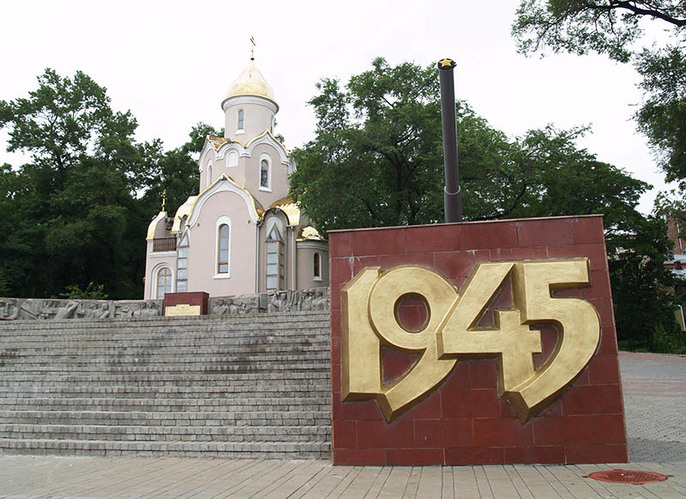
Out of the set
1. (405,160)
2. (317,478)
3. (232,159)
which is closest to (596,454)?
(317,478)

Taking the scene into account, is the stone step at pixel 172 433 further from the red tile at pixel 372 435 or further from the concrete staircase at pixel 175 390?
the red tile at pixel 372 435

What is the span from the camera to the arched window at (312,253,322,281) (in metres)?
31.8

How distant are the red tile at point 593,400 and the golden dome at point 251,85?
3130 centimetres

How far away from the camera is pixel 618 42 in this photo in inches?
805

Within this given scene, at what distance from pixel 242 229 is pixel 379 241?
77.4ft

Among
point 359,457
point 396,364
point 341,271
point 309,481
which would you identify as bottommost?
point 309,481

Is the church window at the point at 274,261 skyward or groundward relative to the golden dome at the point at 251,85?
groundward

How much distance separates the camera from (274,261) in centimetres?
3030

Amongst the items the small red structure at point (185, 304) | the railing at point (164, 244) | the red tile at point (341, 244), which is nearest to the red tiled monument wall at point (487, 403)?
the red tile at point (341, 244)

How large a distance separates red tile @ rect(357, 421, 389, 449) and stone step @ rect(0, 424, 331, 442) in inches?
49.9

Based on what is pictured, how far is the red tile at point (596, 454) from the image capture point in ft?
23.1

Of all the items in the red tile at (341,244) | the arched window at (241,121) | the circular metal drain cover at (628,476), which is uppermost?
the arched window at (241,121)

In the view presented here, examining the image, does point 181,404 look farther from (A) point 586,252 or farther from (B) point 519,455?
(A) point 586,252

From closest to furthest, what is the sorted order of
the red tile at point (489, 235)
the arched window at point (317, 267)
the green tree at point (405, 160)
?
the red tile at point (489, 235) → the green tree at point (405, 160) → the arched window at point (317, 267)
